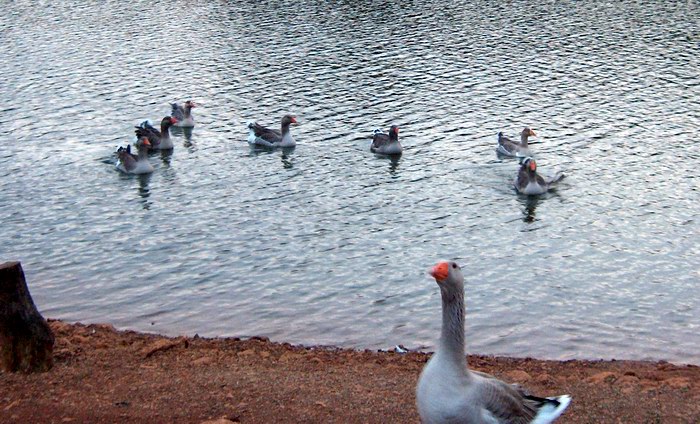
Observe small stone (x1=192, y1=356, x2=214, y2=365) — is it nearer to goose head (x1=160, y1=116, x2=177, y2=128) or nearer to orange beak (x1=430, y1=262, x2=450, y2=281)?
orange beak (x1=430, y1=262, x2=450, y2=281)

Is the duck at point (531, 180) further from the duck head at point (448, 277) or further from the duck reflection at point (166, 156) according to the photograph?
the duck head at point (448, 277)

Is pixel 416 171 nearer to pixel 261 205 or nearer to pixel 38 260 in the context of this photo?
pixel 261 205

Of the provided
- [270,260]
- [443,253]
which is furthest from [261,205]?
[443,253]

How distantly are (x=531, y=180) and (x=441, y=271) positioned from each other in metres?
18.6

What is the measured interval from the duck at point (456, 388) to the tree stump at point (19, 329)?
6807 millimetres

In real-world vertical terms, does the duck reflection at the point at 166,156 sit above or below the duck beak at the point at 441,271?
below

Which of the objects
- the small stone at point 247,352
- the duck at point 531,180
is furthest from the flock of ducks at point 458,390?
the duck at point 531,180

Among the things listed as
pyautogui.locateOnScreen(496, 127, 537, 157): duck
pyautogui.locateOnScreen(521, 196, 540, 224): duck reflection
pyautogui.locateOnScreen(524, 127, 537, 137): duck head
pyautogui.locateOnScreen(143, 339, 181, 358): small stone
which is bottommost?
pyautogui.locateOnScreen(521, 196, 540, 224): duck reflection

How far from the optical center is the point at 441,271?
9.47 meters

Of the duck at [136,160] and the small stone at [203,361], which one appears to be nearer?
the small stone at [203,361]

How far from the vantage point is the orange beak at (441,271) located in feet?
31.0

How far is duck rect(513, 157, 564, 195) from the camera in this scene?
1080 inches

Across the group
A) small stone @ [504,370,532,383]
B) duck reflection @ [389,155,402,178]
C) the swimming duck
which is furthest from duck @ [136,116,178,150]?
small stone @ [504,370,532,383]

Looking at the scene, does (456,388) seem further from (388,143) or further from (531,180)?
(388,143)
